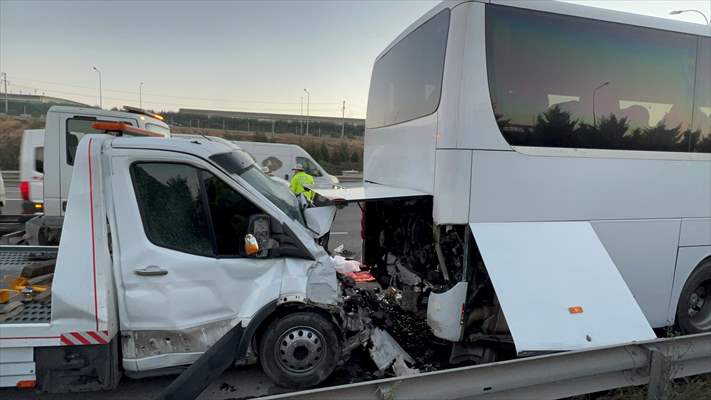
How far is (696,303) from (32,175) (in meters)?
11.4

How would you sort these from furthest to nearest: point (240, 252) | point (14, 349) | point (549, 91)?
point (549, 91), point (240, 252), point (14, 349)

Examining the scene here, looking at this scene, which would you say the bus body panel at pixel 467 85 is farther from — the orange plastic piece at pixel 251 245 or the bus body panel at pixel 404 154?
the orange plastic piece at pixel 251 245

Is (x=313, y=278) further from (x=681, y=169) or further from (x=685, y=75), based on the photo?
(x=685, y=75)

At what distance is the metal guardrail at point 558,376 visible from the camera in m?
2.32

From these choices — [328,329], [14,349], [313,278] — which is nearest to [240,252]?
[313,278]

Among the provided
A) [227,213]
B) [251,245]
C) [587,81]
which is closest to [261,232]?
[251,245]

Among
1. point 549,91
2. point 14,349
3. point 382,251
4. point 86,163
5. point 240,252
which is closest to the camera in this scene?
point 14,349

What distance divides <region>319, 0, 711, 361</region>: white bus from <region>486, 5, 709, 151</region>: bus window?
13 millimetres

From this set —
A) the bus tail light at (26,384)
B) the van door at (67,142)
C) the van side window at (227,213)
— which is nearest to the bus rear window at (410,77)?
the van side window at (227,213)

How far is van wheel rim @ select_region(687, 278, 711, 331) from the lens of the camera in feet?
14.8

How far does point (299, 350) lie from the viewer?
3.27 m

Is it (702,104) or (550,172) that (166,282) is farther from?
(702,104)

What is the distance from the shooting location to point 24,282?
3525 mm

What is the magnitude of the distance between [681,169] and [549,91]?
1.80 meters
